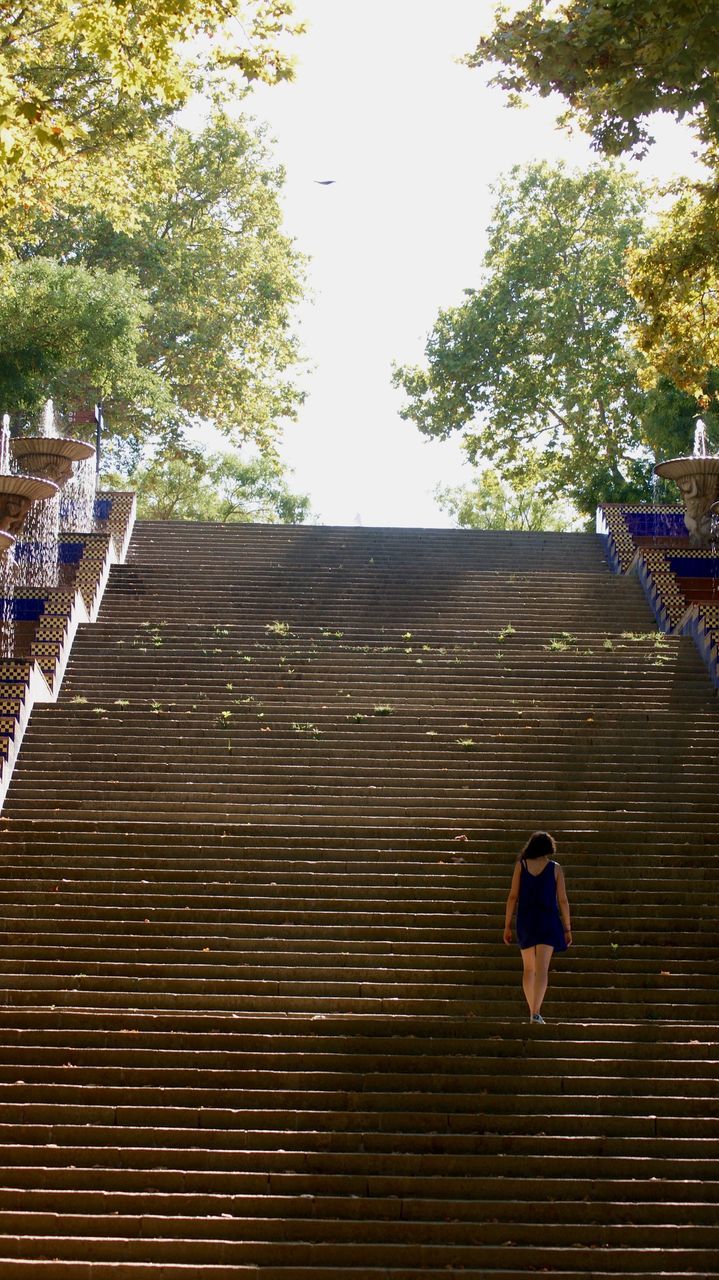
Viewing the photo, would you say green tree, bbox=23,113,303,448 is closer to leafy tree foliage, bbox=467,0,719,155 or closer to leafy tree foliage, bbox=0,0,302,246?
leafy tree foliage, bbox=0,0,302,246

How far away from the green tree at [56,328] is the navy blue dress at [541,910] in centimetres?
1818

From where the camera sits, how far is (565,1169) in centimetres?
701

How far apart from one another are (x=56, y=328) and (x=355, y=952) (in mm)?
17013

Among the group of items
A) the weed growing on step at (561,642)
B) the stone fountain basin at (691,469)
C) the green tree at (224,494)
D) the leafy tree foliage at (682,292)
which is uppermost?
the green tree at (224,494)

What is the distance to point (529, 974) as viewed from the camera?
7926mm

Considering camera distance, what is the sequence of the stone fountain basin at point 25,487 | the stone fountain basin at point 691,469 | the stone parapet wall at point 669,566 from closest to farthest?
1. the stone parapet wall at point 669,566
2. the stone fountain basin at point 25,487
3. the stone fountain basin at point 691,469

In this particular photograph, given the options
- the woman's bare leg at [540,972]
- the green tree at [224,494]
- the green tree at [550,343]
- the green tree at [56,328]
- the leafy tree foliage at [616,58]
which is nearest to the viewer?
the woman's bare leg at [540,972]

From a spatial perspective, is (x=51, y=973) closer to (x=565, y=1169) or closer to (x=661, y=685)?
(x=565, y=1169)

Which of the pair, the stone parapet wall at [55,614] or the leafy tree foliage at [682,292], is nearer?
the stone parapet wall at [55,614]

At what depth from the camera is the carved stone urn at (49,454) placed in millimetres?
19188

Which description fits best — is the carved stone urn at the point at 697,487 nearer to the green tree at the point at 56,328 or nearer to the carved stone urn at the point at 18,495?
the carved stone urn at the point at 18,495

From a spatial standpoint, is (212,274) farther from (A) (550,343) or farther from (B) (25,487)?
(B) (25,487)

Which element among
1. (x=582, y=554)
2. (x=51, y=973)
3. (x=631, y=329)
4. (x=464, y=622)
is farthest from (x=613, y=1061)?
(x=582, y=554)

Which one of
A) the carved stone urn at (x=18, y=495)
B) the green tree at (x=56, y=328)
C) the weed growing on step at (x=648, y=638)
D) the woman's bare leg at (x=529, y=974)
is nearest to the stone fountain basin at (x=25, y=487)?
the carved stone urn at (x=18, y=495)
